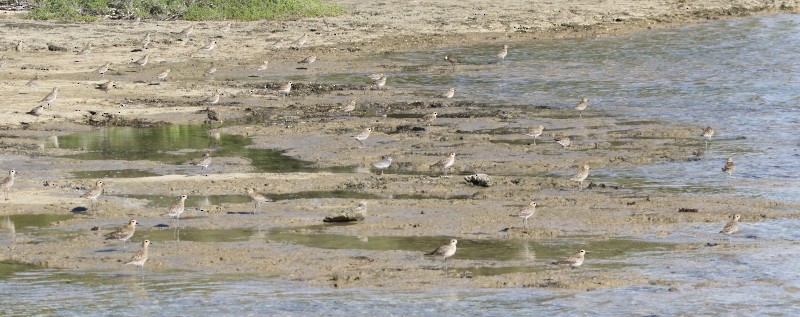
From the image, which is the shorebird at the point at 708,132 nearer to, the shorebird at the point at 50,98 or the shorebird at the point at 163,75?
the shorebird at the point at 50,98

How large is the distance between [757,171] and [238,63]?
56.6 ft

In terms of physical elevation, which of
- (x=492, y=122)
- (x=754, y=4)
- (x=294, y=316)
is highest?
(x=754, y=4)

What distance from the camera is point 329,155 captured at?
23.5 m

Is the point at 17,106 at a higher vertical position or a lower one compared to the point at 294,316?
higher

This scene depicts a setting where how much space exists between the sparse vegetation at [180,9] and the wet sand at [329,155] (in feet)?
4.35

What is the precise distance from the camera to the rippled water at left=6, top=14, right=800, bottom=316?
557 inches

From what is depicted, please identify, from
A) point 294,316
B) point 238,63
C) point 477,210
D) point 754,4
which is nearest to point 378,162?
point 477,210

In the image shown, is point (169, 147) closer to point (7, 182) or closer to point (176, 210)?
point (7, 182)

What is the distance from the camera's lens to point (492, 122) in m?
26.9

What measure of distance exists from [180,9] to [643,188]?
986 inches

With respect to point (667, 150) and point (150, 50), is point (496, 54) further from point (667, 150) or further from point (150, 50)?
point (667, 150)

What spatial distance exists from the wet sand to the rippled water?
1.71 ft

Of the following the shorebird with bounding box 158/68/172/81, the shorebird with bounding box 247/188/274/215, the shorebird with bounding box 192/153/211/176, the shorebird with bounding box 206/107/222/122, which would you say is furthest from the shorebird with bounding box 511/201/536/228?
the shorebird with bounding box 158/68/172/81

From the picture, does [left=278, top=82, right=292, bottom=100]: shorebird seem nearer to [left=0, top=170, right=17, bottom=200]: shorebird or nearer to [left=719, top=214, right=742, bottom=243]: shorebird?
[left=0, top=170, right=17, bottom=200]: shorebird
